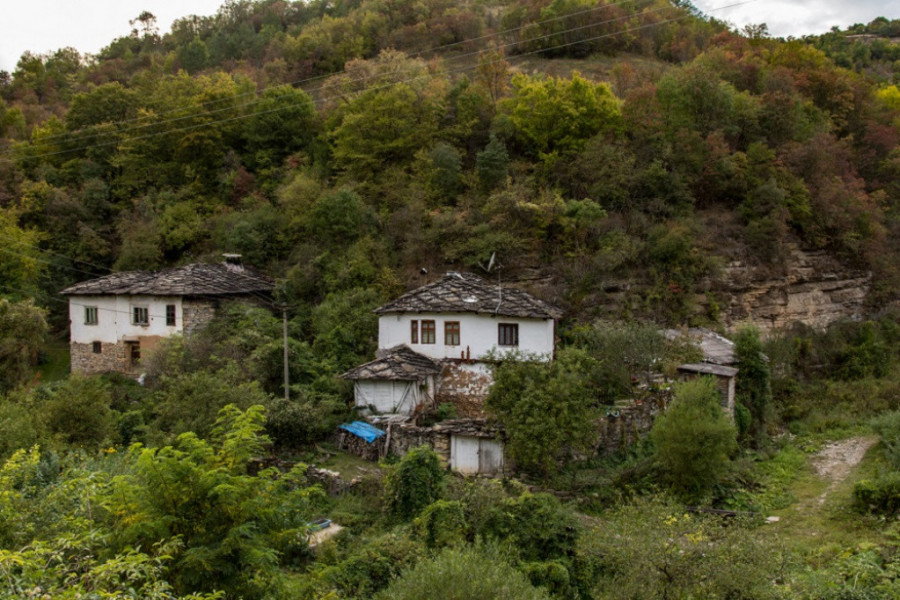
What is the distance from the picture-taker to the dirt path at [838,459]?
59.6ft

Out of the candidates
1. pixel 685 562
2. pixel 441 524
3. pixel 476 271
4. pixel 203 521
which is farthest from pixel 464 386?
pixel 203 521

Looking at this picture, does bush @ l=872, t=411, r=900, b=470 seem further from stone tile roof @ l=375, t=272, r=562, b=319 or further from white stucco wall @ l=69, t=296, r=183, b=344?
white stucco wall @ l=69, t=296, r=183, b=344

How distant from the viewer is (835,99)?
1275 inches

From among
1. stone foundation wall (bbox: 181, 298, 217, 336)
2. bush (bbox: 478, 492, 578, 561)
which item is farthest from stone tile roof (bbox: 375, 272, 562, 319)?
bush (bbox: 478, 492, 578, 561)

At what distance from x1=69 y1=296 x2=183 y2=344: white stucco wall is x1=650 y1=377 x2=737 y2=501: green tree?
59.2 feet

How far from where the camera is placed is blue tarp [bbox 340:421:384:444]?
1814cm

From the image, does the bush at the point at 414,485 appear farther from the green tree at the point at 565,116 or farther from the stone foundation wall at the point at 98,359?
the green tree at the point at 565,116

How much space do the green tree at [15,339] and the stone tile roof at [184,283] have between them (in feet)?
11.2

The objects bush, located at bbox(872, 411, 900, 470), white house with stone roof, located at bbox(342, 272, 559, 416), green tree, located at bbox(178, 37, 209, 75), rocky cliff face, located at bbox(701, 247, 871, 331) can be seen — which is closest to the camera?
bush, located at bbox(872, 411, 900, 470)

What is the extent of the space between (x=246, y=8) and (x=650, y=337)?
6189cm

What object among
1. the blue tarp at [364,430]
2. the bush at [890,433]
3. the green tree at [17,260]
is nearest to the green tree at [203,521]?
the blue tarp at [364,430]

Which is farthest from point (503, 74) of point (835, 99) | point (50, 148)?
point (50, 148)

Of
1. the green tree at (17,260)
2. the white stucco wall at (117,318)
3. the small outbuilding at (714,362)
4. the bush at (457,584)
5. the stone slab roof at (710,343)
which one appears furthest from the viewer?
the green tree at (17,260)

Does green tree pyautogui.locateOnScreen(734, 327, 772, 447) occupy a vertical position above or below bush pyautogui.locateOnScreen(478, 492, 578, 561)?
above
